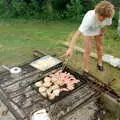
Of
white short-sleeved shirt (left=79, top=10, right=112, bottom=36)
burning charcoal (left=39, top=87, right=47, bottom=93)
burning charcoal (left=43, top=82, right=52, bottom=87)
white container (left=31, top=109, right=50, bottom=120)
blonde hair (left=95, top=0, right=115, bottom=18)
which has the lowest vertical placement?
white container (left=31, top=109, right=50, bottom=120)

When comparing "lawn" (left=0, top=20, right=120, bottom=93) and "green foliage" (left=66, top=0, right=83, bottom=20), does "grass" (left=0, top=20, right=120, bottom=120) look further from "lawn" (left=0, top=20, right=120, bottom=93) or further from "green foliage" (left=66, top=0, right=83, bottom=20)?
"green foliage" (left=66, top=0, right=83, bottom=20)

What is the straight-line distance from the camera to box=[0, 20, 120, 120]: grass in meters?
5.54

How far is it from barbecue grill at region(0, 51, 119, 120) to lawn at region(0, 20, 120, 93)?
53 centimetres

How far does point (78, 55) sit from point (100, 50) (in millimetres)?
956

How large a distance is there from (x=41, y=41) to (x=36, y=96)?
109 inches

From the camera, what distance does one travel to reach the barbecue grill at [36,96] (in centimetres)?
404

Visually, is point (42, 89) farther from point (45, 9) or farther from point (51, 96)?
point (45, 9)

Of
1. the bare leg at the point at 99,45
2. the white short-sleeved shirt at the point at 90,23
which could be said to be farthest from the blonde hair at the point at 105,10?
the bare leg at the point at 99,45

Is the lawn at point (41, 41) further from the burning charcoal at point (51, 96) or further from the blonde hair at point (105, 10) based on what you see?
the blonde hair at point (105, 10)

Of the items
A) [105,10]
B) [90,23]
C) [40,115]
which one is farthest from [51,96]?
[105,10]

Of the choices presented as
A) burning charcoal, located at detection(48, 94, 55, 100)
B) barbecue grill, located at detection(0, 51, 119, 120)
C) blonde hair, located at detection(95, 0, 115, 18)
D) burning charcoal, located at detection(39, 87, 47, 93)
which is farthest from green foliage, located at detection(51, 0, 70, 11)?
burning charcoal, located at detection(48, 94, 55, 100)

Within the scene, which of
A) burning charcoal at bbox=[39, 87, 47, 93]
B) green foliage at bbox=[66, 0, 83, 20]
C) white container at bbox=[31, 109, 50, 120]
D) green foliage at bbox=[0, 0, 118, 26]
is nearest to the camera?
white container at bbox=[31, 109, 50, 120]

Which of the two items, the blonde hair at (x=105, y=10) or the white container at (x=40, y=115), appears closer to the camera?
the white container at (x=40, y=115)

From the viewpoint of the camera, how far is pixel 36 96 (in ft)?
14.3
